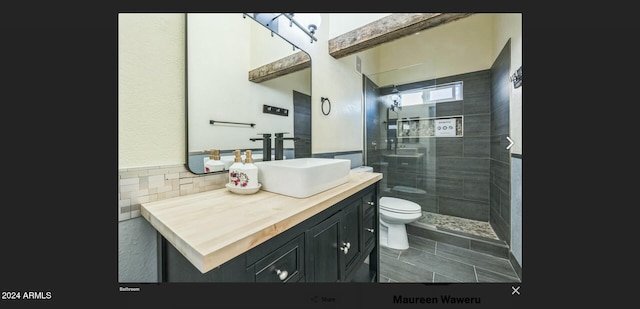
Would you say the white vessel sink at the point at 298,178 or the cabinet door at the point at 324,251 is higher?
the white vessel sink at the point at 298,178

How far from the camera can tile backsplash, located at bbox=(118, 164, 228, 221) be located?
59 cm

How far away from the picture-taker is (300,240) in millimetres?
589

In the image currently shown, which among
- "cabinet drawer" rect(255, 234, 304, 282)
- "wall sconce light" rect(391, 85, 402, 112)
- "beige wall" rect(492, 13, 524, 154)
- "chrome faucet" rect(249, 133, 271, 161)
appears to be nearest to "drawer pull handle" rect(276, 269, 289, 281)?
"cabinet drawer" rect(255, 234, 304, 282)

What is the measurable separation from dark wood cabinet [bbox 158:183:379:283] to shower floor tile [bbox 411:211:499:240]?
1.41 m

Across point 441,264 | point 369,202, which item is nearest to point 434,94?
point 441,264

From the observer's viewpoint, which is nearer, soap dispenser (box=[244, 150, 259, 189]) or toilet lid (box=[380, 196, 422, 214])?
soap dispenser (box=[244, 150, 259, 189])

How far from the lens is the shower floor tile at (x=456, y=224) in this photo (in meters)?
1.90

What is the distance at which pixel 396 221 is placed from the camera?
5.82ft

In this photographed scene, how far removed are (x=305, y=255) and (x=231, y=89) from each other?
2.46 feet

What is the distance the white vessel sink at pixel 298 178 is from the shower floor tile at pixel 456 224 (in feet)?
5.50

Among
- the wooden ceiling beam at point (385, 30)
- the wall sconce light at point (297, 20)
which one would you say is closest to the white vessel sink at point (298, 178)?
the wall sconce light at point (297, 20)

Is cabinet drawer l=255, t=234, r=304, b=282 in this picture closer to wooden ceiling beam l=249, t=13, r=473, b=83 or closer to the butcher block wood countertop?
the butcher block wood countertop

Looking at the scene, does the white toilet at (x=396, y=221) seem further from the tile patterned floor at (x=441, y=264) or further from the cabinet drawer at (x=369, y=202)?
the cabinet drawer at (x=369, y=202)

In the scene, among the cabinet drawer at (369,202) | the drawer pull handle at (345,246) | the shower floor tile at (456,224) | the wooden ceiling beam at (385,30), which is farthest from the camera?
the shower floor tile at (456,224)
